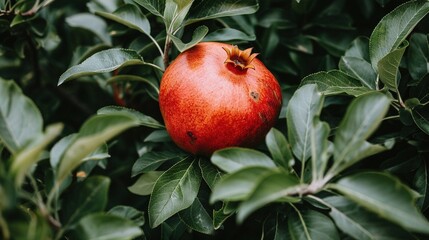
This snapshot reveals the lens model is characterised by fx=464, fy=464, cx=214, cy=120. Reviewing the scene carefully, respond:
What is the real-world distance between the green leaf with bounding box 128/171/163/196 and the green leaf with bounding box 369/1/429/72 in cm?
70

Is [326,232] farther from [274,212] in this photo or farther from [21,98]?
[21,98]

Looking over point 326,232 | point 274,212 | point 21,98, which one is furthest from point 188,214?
point 21,98

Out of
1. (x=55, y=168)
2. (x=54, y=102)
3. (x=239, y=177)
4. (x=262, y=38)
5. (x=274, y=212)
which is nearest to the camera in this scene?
(x=239, y=177)

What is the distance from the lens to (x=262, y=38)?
1.65m

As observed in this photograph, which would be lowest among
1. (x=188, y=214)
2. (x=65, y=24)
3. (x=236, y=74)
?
(x=188, y=214)

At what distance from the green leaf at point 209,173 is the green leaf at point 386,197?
0.36m

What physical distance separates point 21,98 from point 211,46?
507mm

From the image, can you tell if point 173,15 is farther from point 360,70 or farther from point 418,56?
point 418,56

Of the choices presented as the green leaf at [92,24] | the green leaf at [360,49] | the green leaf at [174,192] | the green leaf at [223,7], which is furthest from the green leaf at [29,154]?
the green leaf at [92,24]

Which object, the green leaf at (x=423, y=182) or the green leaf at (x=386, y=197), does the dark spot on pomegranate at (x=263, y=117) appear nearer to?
the green leaf at (x=386, y=197)

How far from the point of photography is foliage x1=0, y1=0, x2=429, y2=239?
35.1 inches

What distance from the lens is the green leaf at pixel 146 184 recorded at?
4.46 feet

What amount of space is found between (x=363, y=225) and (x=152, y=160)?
64 cm

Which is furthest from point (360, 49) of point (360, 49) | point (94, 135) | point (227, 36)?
point (94, 135)
